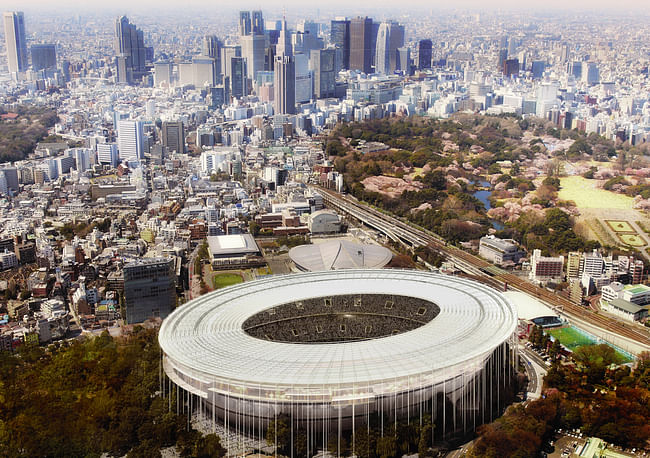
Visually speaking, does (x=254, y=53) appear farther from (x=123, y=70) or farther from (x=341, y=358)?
(x=341, y=358)

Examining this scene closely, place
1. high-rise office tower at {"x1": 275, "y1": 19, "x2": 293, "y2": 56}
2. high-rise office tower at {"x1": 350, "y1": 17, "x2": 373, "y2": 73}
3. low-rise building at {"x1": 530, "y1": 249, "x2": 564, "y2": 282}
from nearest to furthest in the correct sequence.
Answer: low-rise building at {"x1": 530, "y1": 249, "x2": 564, "y2": 282}
high-rise office tower at {"x1": 275, "y1": 19, "x2": 293, "y2": 56}
high-rise office tower at {"x1": 350, "y1": 17, "x2": 373, "y2": 73}

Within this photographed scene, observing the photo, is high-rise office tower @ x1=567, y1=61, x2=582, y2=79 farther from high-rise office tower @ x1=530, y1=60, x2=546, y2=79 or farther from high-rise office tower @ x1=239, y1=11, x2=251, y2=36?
high-rise office tower @ x1=239, y1=11, x2=251, y2=36

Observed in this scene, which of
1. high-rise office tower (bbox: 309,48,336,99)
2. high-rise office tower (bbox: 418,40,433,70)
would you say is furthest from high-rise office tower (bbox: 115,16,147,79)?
high-rise office tower (bbox: 418,40,433,70)

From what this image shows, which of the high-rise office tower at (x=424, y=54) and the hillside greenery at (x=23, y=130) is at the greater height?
the high-rise office tower at (x=424, y=54)

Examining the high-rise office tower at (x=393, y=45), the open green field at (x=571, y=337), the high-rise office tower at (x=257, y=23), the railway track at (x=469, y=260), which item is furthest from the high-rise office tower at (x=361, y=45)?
the open green field at (x=571, y=337)

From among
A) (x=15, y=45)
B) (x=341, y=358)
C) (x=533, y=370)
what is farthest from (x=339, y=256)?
(x=15, y=45)

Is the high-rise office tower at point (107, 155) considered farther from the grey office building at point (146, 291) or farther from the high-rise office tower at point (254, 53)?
the high-rise office tower at point (254, 53)
